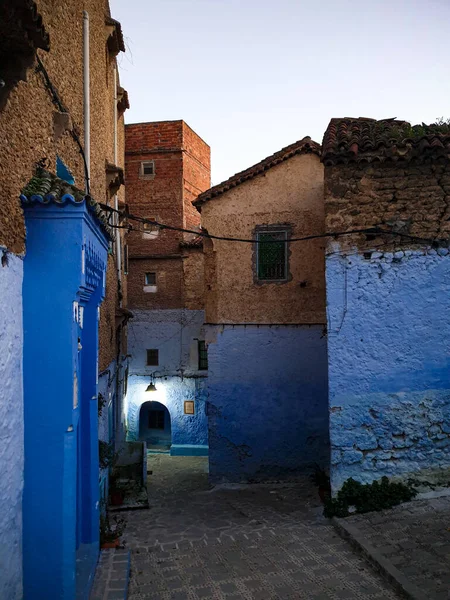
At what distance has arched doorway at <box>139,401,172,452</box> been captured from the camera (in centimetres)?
2111

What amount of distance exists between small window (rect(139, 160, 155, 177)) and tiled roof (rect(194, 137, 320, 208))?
8882mm

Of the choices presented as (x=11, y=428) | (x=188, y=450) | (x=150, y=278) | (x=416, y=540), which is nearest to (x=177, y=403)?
(x=188, y=450)

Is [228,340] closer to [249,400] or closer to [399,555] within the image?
[249,400]

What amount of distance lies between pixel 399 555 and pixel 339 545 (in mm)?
1106

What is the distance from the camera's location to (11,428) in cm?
461

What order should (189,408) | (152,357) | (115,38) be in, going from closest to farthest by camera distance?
(115,38)
(189,408)
(152,357)

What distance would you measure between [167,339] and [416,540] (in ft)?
47.1

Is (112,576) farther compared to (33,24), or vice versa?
(112,576)

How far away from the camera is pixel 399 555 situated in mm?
6609

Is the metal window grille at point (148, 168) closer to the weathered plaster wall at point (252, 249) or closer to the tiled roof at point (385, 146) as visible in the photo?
the weathered plaster wall at point (252, 249)

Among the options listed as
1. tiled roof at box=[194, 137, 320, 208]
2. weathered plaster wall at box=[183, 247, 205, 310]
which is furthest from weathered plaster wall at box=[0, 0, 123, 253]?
weathered plaster wall at box=[183, 247, 205, 310]

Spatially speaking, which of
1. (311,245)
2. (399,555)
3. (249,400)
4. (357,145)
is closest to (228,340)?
(249,400)

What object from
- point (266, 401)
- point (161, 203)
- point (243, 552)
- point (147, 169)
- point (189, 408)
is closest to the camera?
point (243, 552)

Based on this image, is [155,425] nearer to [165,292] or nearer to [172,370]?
[172,370]
